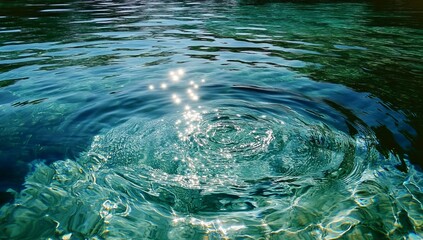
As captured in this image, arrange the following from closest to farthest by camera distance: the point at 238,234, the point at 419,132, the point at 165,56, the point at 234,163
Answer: the point at 238,234 → the point at 234,163 → the point at 419,132 → the point at 165,56

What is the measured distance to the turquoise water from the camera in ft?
7.67

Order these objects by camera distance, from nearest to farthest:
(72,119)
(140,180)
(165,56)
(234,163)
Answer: (140,180) < (234,163) < (72,119) < (165,56)

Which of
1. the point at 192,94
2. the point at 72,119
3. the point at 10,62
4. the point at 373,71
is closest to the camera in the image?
the point at 72,119

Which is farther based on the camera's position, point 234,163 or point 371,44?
point 371,44

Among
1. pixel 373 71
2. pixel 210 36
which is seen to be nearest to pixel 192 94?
pixel 373 71

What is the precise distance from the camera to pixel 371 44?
780 cm

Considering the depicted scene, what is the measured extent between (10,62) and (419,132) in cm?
734

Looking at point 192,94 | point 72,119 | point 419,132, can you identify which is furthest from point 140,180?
point 419,132

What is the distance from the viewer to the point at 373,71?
575cm

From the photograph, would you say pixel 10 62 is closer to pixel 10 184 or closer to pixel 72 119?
pixel 72 119

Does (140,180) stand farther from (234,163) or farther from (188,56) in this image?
(188,56)

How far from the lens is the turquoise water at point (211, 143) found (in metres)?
2.34

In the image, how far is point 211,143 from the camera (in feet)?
10.7

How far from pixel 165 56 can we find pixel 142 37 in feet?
7.71
